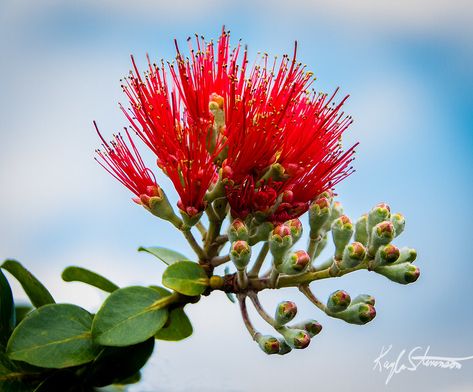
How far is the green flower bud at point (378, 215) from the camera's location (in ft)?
5.94

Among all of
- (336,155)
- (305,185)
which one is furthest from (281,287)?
(336,155)

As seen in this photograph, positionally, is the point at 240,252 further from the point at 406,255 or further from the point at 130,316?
the point at 406,255

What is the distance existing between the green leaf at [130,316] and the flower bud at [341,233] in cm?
48

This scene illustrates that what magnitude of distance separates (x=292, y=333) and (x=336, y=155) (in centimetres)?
53

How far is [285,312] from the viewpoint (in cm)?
174

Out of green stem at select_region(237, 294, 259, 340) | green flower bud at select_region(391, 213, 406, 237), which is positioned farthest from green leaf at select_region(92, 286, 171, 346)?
green flower bud at select_region(391, 213, 406, 237)

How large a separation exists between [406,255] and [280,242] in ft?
1.21

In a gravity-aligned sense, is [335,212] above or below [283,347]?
above

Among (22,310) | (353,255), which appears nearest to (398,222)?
(353,255)

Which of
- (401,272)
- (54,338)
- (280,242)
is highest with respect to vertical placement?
(280,242)

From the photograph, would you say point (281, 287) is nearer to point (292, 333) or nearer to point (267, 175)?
point (292, 333)

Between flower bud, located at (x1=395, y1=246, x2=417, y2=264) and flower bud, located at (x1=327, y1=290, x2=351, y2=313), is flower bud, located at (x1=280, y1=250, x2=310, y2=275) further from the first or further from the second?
flower bud, located at (x1=395, y1=246, x2=417, y2=264)

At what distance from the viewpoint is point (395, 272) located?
70.9 inches

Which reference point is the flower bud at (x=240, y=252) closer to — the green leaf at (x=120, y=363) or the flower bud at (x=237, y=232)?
the flower bud at (x=237, y=232)
